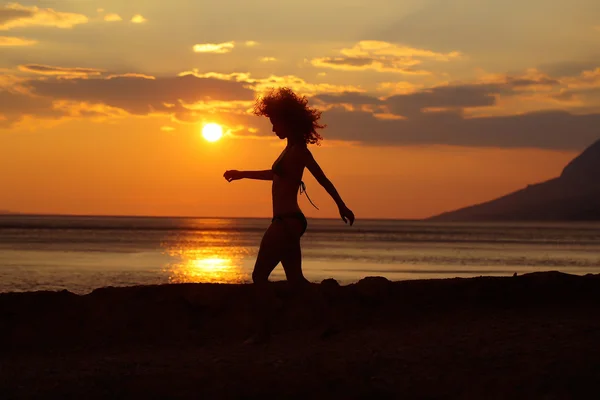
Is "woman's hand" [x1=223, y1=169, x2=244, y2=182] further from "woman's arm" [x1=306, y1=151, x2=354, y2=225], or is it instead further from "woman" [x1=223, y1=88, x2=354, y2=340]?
"woman's arm" [x1=306, y1=151, x2=354, y2=225]

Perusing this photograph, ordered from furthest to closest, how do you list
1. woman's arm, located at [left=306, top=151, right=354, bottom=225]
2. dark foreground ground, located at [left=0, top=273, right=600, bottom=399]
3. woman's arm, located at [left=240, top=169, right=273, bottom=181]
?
woman's arm, located at [left=240, top=169, right=273, bottom=181]
woman's arm, located at [left=306, top=151, right=354, bottom=225]
dark foreground ground, located at [left=0, top=273, right=600, bottom=399]

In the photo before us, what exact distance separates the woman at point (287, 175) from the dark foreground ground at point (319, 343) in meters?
0.88

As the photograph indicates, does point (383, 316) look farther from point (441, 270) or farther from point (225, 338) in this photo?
point (441, 270)

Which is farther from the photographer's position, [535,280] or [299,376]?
[535,280]

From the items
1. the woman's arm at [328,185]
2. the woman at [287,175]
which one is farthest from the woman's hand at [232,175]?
the woman's arm at [328,185]

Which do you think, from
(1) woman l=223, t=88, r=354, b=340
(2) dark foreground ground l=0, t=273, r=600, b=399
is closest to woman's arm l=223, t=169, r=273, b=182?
(1) woman l=223, t=88, r=354, b=340

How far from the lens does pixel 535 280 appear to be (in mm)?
11242

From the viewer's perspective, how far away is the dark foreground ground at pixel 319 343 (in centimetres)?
716

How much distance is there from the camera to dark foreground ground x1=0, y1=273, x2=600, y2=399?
7.16 meters

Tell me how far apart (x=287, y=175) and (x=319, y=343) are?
1751 millimetres

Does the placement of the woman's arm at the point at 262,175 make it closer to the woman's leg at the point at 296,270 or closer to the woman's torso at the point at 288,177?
the woman's torso at the point at 288,177

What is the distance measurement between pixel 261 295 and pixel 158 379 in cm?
142

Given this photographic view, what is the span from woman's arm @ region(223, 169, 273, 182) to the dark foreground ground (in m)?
1.63

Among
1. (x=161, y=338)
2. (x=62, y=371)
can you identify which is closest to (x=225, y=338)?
(x=161, y=338)
